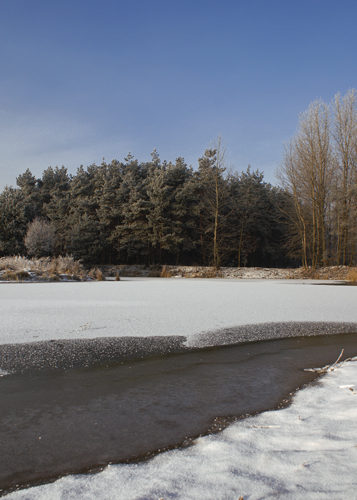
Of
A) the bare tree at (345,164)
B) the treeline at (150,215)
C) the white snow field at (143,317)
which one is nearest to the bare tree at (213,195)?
the treeline at (150,215)

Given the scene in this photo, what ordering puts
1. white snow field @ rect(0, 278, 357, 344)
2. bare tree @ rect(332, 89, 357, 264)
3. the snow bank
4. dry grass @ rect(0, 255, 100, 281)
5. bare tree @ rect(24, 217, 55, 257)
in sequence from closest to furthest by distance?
the snow bank, white snow field @ rect(0, 278, 357, 344), dry grass @ rect(0, 255, 100, 281), bare tree @ rect(332, 89, 357, 264), bare tree @ rect(24, 217, 55, 257)

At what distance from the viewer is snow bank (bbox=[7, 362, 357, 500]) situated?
39.3 inches

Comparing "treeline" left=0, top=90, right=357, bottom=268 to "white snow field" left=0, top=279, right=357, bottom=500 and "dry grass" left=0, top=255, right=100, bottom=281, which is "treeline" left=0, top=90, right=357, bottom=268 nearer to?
"dry grass" left=0, top=255, right=100, bottom=281

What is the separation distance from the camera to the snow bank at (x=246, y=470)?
3.28ft

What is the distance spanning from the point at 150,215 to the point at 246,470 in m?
24.0

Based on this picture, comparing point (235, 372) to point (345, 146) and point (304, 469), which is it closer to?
point (304, 469)

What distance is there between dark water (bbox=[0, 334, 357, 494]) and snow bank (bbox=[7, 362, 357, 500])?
0.30 feet

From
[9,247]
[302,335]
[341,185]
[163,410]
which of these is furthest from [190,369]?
[9,247]

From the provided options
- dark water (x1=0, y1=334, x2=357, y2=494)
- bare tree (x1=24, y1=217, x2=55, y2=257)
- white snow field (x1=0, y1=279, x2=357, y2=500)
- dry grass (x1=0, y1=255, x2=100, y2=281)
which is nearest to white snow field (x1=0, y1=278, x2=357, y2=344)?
dark water (x1=0, y1=334, x2=357, y2=494)

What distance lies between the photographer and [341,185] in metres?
18.3

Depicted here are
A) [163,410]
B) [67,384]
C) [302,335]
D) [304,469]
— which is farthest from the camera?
[302,335]

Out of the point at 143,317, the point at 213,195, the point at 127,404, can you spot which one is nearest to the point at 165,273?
the point at 213,195

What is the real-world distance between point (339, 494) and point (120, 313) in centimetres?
356

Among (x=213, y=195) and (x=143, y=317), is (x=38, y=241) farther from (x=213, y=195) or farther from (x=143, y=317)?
(x=143, y=317)
